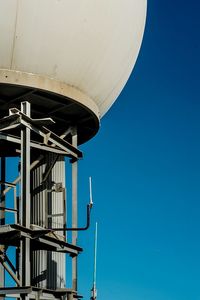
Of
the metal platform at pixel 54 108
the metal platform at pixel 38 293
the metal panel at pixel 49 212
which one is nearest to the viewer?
the metal platform at pixel 38 293

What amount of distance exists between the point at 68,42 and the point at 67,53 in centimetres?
27

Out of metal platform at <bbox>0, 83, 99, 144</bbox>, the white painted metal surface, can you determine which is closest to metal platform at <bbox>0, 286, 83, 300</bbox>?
metal platform at <bbox>0, 83, 99, 144</bbox>

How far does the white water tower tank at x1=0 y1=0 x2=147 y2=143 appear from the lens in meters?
19.4

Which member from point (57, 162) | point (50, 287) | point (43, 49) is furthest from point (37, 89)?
point (50, 287)

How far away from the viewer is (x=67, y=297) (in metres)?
21.5

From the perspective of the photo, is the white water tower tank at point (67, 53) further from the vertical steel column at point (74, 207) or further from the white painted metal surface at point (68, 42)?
the vertical steel column at point (74, 207)

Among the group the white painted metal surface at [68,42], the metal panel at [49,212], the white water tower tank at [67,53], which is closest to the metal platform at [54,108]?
the white water tower tank at [67,53]

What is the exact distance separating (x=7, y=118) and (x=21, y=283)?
3804mm

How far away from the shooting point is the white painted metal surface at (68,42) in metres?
19.3

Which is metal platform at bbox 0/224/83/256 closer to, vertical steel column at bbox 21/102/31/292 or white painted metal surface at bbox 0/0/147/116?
vertical steel column at bbox 21/102/31/292

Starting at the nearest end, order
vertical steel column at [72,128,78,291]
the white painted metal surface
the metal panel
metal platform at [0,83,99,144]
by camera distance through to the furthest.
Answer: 1. the white painted metal surface
2. metal platform at [0,83,99,144]
3. vertical steel column at [72,128,78,291]
4. the metal panel

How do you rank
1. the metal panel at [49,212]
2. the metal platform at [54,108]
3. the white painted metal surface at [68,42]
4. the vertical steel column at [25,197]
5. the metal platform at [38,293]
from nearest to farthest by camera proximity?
1. the metal platform at [38,293]
2. the vertical steel column at [25,197]
3. the white painted metal surface at [68,42]
4. the metal platform at [54,108]
5. the metal panel at [49,212]

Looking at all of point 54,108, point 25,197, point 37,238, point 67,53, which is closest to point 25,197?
point 25,197

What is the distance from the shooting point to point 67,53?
787 inches
